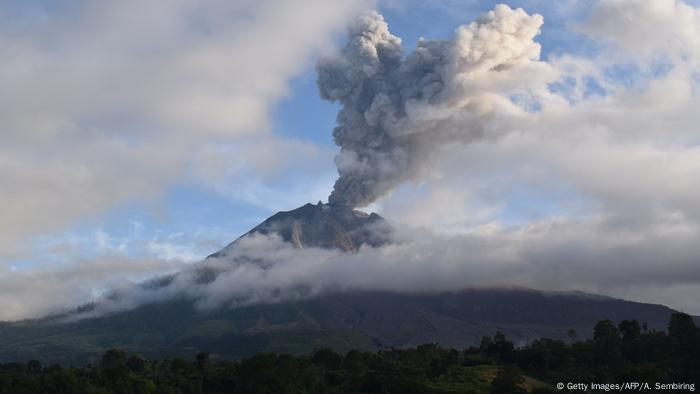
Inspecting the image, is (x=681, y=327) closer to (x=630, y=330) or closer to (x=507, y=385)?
(x=630, y=330)

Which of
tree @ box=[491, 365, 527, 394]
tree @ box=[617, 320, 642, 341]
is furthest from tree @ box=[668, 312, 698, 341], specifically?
tree @ box=[491, 365, 527, 394]

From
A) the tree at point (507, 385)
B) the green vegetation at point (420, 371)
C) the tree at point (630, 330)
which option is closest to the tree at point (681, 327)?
the green vegetation at point (420, 371)

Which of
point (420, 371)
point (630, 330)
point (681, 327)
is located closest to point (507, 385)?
point (420, 371)

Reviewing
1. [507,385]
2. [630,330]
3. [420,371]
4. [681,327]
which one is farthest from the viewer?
[630,330]

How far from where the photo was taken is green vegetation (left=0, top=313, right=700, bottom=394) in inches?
2753

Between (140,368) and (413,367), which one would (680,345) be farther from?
(140,368)

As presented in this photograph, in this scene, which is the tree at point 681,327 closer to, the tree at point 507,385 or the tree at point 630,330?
the tree at point 630,330

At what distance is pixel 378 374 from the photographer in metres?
79.1

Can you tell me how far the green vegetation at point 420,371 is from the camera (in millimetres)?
69938

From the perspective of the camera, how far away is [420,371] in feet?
283

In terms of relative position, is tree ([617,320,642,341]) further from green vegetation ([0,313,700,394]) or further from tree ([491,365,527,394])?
tree ([491,365,527,394])

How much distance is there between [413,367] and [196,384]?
27212 mm

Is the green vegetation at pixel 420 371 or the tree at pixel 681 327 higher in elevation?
the tree at pixel 681 327

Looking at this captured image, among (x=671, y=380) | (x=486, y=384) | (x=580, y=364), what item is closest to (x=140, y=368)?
(x=486, y=384)
